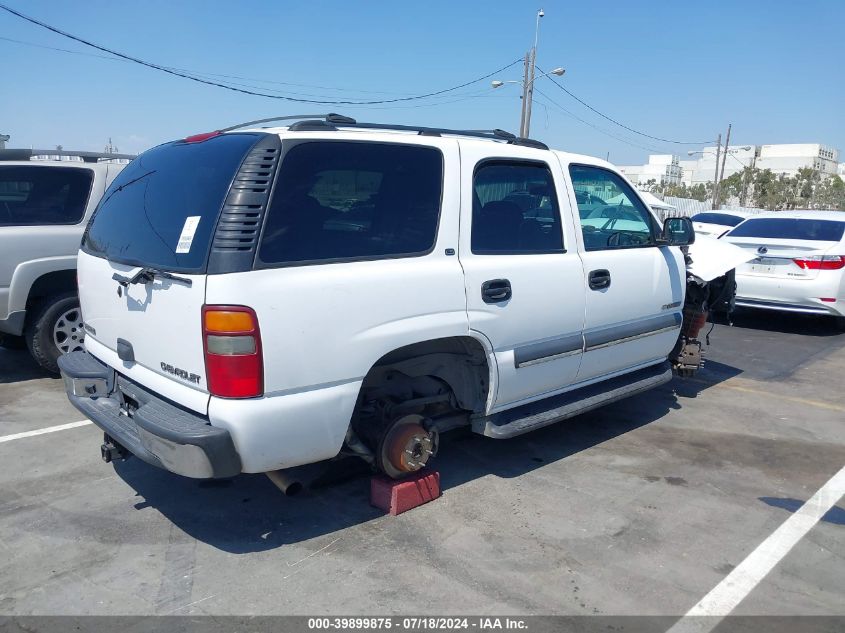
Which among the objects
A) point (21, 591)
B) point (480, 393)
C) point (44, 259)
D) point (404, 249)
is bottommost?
point (21, 591)

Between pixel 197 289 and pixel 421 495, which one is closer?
pixel 197 289

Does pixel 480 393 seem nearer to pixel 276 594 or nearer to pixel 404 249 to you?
pixel 404 249

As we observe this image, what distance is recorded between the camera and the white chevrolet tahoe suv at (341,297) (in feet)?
9.80

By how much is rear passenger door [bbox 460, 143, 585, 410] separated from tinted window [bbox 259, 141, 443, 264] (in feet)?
0.91

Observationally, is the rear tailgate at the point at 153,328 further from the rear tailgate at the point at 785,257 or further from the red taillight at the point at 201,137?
the rear tailgate at the point at 785,257

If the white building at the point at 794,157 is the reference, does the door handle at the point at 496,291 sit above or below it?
below

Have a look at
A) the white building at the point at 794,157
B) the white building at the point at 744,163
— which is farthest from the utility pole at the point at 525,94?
the white building at the point at 794,157

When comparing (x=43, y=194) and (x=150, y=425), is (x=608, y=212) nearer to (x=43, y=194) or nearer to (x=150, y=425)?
(x=150, y=425)

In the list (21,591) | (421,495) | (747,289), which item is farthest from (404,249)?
(747,289)

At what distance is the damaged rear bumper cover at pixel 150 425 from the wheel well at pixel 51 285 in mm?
2579

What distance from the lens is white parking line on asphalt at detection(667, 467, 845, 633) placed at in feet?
9.68

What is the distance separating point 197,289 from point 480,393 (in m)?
1.82

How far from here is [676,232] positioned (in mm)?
5234

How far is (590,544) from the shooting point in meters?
3.57
